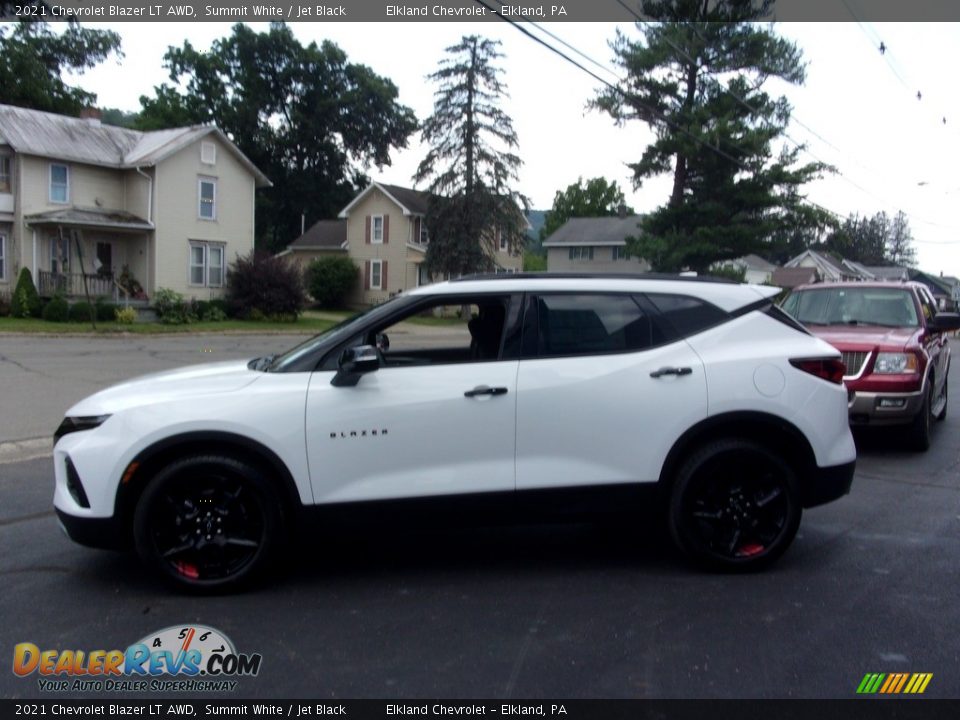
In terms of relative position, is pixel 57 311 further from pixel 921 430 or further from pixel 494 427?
pixel 494 427

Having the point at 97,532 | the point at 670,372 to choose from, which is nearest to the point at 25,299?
the point at 97,532

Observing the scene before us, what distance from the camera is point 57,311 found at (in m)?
30.2

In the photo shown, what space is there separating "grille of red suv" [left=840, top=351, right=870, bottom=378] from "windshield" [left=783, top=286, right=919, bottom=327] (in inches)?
46.9

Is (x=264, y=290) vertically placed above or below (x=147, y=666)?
above

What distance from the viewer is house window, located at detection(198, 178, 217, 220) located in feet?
122

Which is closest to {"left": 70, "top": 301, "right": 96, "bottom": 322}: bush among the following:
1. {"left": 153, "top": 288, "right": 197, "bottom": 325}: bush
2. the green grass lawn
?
the green grass lawn

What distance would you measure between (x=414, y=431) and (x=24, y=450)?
19.6ft

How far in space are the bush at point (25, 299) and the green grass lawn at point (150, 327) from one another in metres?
0.86

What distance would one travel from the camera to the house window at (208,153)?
→ 3688 cm

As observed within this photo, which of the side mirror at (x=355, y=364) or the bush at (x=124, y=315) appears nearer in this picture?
the side mirror at (x=355, y=364)

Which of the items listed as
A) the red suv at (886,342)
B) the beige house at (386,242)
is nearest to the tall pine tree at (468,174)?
the beige house at (386,242)

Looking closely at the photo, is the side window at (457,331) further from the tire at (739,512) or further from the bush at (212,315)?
the bush at (212,315)
